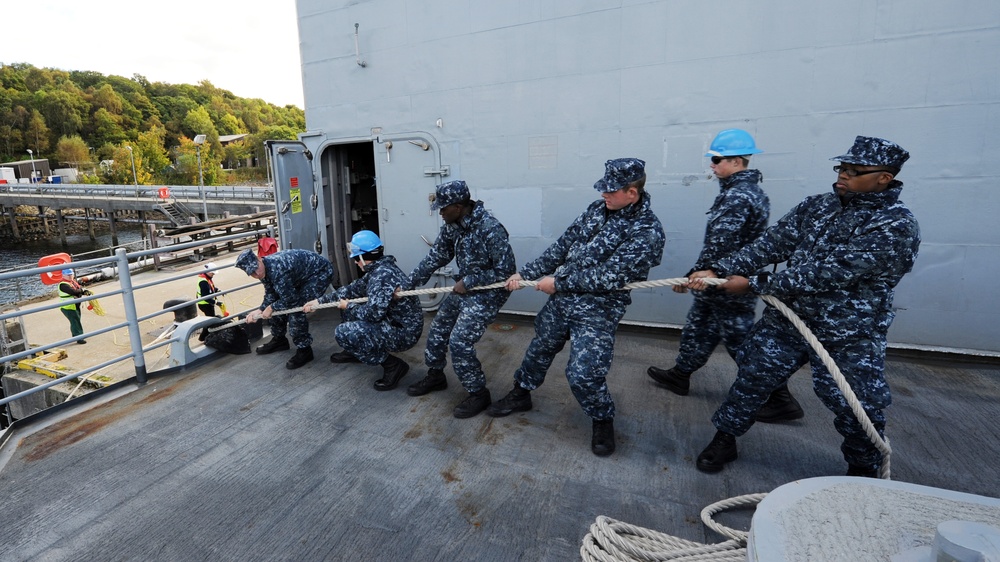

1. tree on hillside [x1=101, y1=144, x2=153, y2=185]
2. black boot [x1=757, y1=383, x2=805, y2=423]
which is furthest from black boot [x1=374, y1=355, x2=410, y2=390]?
tree on hillside [x1=101, y1=144, x2=153, y2=185]

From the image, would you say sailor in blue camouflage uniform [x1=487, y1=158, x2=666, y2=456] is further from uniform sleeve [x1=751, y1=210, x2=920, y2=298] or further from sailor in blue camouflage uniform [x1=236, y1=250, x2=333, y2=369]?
sailor in blue camouflage uniform [x1=236, y1=250, x2=333, y2=369]

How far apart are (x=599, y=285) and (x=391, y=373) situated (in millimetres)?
1897

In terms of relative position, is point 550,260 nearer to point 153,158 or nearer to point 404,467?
point 404,467

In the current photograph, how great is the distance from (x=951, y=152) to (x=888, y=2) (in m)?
1.18

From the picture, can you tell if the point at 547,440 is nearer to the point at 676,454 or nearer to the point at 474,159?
the point at 676,454

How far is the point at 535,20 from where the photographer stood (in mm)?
4617

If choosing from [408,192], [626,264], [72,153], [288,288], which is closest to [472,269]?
[626,264]

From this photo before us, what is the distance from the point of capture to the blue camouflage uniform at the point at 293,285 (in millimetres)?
4367

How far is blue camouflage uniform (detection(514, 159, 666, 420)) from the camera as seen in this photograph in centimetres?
277

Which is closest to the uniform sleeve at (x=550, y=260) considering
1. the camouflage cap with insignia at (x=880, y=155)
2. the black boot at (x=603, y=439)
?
the black boot at (x=603, y=439)

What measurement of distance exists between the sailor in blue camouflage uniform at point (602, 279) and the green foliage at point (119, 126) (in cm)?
7586

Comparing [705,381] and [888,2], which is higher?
[888,2]

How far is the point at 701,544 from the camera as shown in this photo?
2023 mm

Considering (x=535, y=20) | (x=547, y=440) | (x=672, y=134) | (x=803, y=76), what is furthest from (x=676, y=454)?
(x=535, y=20)
